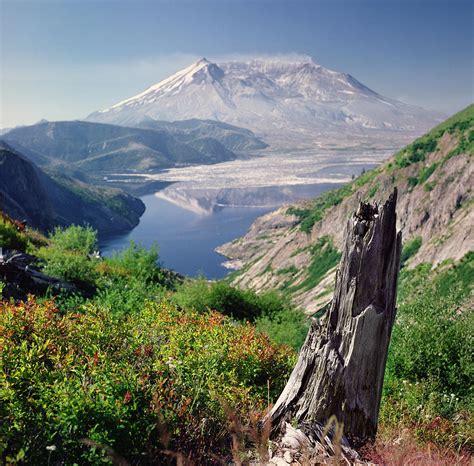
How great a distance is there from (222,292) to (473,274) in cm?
4733

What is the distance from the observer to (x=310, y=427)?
267 inches

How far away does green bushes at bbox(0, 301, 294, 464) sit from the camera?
17.4ft

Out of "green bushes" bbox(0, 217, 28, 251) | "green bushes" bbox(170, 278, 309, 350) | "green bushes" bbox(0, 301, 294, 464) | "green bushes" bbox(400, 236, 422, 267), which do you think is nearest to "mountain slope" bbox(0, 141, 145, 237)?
"green bushes" bbox(400, 236, 422, 267)

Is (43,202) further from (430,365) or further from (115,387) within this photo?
(115,387)

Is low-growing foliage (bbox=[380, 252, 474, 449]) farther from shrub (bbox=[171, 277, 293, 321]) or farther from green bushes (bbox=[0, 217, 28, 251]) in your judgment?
green bushes (bbox=[0, 217, 28, 251])

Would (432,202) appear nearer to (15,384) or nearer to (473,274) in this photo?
(473,274)

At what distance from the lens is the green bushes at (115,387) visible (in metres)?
5.30

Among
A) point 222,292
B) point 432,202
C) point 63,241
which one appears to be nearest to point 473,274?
point 432,202

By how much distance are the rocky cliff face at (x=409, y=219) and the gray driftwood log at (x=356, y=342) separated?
6052 centimetres

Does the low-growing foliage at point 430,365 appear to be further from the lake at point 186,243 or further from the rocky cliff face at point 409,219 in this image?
the lake at point 186,243

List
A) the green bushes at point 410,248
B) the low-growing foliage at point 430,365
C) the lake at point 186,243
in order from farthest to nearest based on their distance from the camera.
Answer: the lake at point 186,243 → the green bushes at point 410,248 → the low-growing foliage at point 430,365

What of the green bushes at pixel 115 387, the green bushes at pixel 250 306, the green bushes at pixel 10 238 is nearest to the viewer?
the green bushes at pixel 115 387

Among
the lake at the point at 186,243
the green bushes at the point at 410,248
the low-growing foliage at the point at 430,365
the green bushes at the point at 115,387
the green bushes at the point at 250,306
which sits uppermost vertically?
the green bushes at the point at 115,387

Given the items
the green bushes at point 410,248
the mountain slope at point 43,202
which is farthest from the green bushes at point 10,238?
the mountain slope at point 43,202
